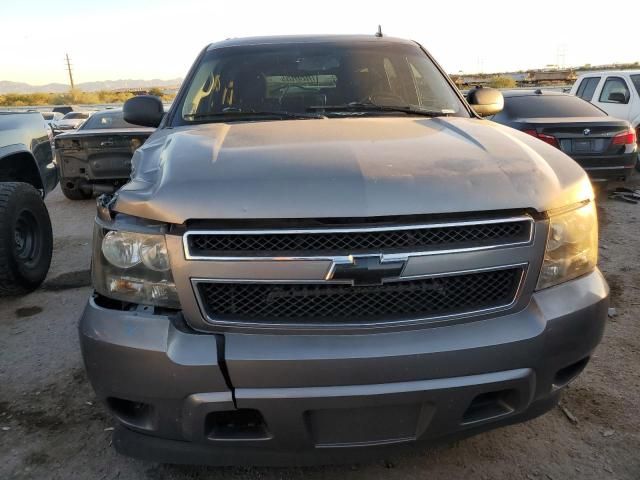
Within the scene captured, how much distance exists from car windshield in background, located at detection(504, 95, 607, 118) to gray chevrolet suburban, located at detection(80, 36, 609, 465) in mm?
6394

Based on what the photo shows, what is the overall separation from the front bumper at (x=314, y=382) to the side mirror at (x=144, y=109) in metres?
1.84

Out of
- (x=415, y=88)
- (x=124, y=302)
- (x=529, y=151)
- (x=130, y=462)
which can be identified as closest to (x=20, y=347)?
(x=130, y=462)

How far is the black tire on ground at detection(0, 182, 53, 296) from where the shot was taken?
13.8 ft

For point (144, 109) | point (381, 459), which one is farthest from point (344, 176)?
point (144, 109)

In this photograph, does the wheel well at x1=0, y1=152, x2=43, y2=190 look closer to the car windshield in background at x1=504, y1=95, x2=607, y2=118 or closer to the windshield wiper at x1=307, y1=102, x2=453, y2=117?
the windshield wiper at x1=307, y1=102, x2=453, y2=117

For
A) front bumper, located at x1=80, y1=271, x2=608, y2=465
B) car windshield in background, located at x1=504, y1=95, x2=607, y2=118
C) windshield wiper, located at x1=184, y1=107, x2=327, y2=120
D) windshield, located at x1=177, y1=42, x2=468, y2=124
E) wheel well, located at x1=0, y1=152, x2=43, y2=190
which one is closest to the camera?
front bumper, located at x1=80, y1=271, x2=608, y2=465

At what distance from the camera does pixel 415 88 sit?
11.4 ft

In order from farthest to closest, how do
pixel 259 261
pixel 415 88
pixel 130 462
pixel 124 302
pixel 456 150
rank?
pixel 415 88, pixel 130 462, pixel 456 150, pixel 124 302, pixel 259 261

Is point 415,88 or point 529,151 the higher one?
point 415,88

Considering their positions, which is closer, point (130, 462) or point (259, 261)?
point (259, 261)

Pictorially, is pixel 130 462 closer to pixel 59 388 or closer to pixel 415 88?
pixel 59 388

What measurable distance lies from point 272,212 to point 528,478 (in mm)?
1564

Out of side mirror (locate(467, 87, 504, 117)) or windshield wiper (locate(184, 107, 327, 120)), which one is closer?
windshield wiper (locate(184, 107, 327, 120))

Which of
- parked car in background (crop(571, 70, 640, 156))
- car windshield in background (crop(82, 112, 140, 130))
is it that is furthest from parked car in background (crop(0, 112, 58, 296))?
parked car in background (crop(571, 70, 640, 156))
